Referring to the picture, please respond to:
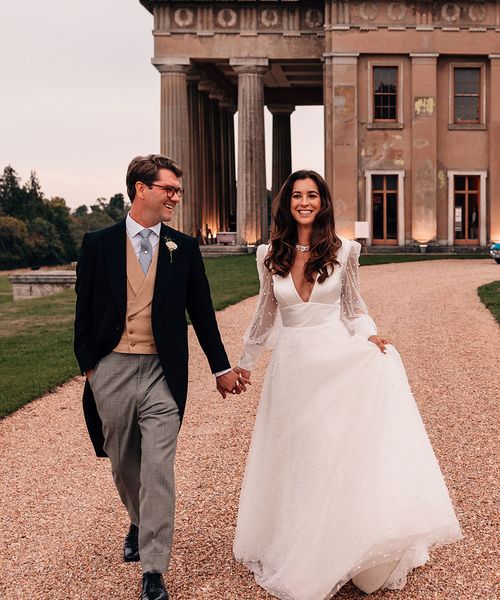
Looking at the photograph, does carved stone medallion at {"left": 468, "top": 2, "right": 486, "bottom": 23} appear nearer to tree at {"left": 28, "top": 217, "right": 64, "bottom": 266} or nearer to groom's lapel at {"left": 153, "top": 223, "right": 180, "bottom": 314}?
groom's lapel at {"left": 153, "top": 223, "right": 180, "bottom": 314}

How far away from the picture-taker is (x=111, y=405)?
417cm

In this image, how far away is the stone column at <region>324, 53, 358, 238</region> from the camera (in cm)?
3488

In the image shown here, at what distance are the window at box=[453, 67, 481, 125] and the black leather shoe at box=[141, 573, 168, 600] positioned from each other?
34635mm

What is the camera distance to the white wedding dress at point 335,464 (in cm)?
389

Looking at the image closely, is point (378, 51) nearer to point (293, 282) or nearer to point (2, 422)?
point (2, 422)

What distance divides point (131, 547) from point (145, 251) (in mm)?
1740

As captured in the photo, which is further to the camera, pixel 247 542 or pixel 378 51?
pixel 378 51

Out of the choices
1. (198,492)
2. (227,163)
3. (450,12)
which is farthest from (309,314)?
(227,163)

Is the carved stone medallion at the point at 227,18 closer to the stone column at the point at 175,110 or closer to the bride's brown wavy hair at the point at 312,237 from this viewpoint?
the stone column at the point at 175,110

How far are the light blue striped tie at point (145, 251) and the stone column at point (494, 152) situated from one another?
32.9m

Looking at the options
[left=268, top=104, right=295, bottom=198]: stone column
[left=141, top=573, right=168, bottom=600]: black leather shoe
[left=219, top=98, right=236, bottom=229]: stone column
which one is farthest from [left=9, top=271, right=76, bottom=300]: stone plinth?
[left=141, top=573, right=168, bottom=600]: black leather shoe

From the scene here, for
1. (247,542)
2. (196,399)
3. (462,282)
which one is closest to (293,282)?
(247,542)

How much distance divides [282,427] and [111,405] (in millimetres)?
905

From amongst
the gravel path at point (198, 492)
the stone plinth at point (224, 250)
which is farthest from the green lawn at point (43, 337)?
the stone plinth at point (224, 250)
